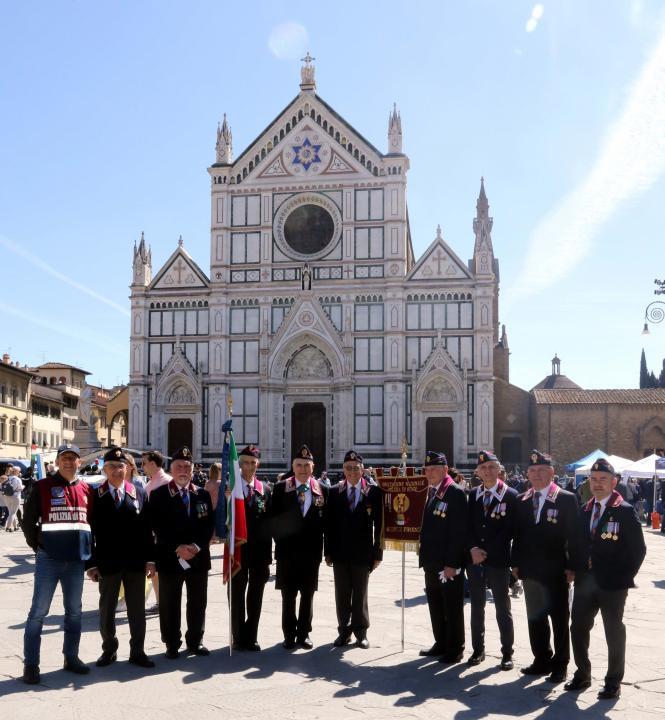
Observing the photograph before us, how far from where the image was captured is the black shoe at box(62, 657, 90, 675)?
7.39 metres

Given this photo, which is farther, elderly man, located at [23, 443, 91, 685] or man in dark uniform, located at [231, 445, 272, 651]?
man in dark uniform, located at [231, 445, 272, 651]

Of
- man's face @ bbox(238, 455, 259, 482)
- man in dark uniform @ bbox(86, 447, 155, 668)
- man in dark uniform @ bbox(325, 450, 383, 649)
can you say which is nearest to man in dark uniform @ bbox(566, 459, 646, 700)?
man in dark uniform @ bbox(325, 450, 383, 649)

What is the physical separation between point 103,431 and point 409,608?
Answer: 66351 millimetres

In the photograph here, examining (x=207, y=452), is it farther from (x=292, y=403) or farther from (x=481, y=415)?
(x=481, y=415)

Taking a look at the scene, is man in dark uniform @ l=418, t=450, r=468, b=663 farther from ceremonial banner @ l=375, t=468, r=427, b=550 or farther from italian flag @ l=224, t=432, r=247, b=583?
italian flag @ l=224, t=432, r=247, b=583

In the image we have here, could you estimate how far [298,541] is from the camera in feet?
28.4

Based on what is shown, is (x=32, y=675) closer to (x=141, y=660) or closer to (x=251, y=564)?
(x=141, y=660)

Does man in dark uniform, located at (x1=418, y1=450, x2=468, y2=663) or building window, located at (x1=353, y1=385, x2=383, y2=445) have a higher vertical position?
building window, located at (x1=353, y1=385, x2=383, y2=445)

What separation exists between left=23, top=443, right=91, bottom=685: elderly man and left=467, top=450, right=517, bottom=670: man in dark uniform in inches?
146

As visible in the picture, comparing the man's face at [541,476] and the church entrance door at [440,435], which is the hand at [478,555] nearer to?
the man's face at [541,476]

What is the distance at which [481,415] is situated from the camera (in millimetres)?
36062

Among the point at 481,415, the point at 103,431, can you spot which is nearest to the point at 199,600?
the point at 481,415

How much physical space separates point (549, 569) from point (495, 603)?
2.13 feet

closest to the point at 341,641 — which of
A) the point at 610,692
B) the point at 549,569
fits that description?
the point at 549,569
